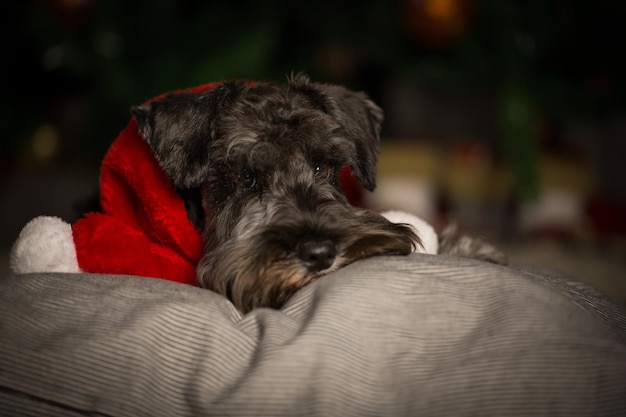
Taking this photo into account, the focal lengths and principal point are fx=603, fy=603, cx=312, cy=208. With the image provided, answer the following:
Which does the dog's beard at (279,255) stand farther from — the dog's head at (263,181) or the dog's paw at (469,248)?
the dog's paw at (469,248)

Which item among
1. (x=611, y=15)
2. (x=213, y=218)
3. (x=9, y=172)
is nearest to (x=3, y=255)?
(x=9, y=172)

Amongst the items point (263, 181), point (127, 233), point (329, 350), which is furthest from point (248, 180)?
point (329, 350)

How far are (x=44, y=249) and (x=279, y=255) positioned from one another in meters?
0.69

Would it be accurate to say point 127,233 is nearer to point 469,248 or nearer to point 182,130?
point 182,130

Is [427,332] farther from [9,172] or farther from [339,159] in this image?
[9,172]

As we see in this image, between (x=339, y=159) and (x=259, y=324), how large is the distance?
0.85 metres

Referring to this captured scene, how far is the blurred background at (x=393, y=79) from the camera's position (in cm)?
399

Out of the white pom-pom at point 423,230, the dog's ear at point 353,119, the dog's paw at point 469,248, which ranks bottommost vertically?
the dog's paw at point 469,248

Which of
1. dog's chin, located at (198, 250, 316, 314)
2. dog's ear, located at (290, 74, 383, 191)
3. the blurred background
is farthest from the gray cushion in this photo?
the blurred background

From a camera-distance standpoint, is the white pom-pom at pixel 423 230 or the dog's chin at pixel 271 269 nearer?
the dog's chin at pixel 271 269

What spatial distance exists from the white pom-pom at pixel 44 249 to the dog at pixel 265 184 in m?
0.37

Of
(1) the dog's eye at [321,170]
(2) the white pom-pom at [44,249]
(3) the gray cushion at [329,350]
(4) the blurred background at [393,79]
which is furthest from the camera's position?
(4) the blurred background at [393,79]

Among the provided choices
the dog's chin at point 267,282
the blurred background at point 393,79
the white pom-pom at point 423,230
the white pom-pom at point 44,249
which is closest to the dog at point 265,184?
the dog's chin at point 267,282

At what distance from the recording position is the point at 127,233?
1.84m
